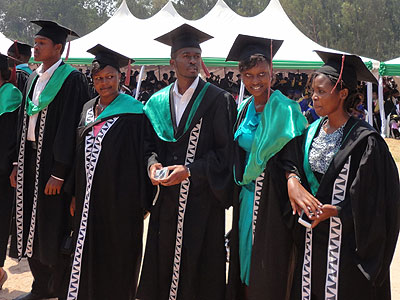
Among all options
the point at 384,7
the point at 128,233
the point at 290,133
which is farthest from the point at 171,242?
the point at 384,7

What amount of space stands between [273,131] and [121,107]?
4.25 ft

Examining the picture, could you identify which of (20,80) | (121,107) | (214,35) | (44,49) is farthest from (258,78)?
(214,35)

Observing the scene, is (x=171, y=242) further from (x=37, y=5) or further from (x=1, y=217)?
(x=37, y=5)

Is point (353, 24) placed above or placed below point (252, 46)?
above

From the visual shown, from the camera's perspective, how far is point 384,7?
153ft

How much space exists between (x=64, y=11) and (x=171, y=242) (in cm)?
6596

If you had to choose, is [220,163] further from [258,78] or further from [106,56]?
[106,56]

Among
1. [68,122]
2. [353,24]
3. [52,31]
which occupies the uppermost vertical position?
[353,24]

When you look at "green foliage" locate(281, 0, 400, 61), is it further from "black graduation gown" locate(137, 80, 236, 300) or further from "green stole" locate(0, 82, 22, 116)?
"black graduation gown" locate(137, 80, 236, 300)

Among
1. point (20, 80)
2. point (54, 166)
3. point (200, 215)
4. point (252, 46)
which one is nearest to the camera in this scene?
point (252, 46)

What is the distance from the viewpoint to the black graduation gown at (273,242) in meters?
3.25

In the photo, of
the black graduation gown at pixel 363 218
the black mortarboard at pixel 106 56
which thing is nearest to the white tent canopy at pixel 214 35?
the black mortarboard at pixel 106 56

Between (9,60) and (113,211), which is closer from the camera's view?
(113,211)

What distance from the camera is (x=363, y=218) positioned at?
9.46ft
